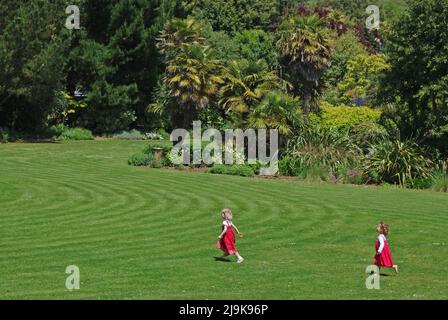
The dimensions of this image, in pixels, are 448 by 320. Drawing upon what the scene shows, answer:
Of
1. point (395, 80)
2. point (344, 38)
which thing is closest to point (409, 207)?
point (395, 80)

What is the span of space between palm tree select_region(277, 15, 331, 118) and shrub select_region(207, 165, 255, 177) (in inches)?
545

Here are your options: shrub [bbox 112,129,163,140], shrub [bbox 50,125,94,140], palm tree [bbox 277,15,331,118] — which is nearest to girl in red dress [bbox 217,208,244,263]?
palm tree [bbox 277,15,331,118]

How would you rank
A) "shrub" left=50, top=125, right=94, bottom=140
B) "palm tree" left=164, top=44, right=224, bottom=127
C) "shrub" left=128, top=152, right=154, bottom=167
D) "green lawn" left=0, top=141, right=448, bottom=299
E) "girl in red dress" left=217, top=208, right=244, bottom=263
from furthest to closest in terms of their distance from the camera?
"shrub" left=50, top=125, right=94, bottom=140, "palm tree" left=164, top=44, right=224, bottom=127, "shrub" left=128, top=152, right=154, bottom=167, "girl in red dress" left=217, top=208, right=244, bottom=263, "green lawn" left=0, top=141, right=448, bottom=299

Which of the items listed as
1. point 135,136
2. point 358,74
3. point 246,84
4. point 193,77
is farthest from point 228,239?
point 358,74

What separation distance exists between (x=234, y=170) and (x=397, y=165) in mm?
8718

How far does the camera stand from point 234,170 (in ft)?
145

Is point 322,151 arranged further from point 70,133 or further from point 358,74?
point 358,74

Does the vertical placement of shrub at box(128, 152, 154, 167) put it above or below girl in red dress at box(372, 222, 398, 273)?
above

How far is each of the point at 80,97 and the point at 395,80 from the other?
1283 inches

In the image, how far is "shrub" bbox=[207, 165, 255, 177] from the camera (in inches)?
1731

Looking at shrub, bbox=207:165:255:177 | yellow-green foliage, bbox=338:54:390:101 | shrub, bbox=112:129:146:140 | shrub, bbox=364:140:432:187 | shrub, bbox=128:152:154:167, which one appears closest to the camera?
shrub, bbox=364:140:432:187

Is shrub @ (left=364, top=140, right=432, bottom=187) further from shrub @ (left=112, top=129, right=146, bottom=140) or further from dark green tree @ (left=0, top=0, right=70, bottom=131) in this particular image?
shrub @ (left=112, top=129, right=146, bottom=140)

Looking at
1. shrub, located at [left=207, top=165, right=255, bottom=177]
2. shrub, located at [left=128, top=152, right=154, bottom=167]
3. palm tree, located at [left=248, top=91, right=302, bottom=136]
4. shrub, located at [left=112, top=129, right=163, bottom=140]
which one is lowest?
shrub, located at [left=207, top=165, right=255, bottom=177]
